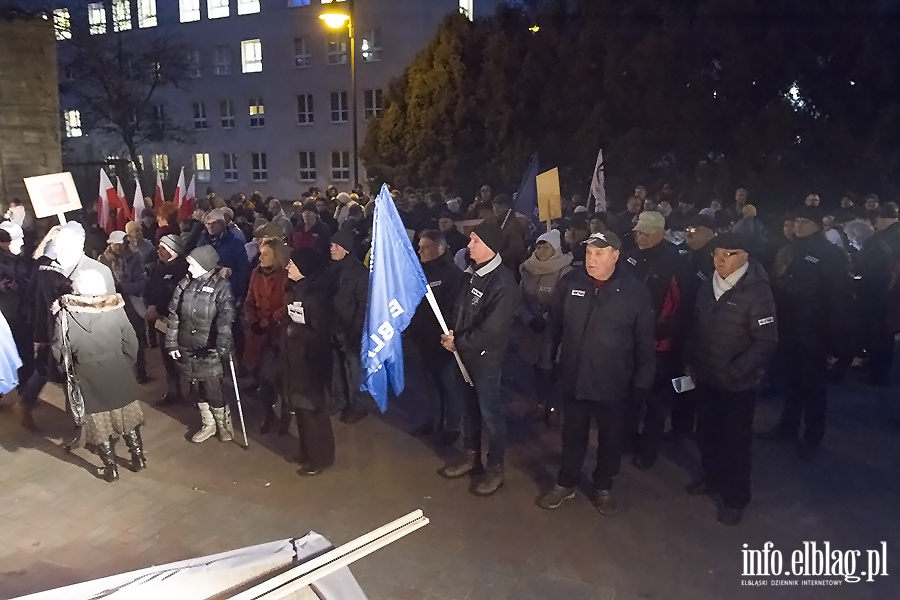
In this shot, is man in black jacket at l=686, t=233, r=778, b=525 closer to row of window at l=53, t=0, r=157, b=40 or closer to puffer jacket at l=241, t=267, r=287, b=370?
puffer jacket at l=241, t=267, r=287, b=370

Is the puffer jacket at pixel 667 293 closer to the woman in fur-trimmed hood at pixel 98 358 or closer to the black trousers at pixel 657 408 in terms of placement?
the black trousers at pixel 657 408

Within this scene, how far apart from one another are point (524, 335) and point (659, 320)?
1.51m

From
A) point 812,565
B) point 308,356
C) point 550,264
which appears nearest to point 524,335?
point 550,264

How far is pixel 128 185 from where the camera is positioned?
2238cm

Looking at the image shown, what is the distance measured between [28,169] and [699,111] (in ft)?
53.3

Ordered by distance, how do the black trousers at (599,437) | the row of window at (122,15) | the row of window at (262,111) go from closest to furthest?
the black trousers at (599,437)
the row of window at (122,15)
the row of window at (262,111)

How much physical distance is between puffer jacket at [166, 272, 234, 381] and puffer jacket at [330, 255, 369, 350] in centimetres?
98

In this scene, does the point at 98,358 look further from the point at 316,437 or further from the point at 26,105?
the point at 26,105

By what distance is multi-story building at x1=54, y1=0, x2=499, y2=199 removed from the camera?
120 ft

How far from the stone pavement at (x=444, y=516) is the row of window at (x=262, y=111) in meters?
30.2

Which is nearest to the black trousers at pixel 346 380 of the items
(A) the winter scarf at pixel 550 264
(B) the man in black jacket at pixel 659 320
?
(A) the winter scarf at pixel 550 264

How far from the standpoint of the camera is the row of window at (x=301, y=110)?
1469 inches

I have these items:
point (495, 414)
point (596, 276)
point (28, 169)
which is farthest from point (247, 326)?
point (28, 169)

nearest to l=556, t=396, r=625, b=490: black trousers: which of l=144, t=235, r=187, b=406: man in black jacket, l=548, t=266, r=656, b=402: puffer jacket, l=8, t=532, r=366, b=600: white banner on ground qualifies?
l=548, t=266, r=656, b=402: puffer jacket
